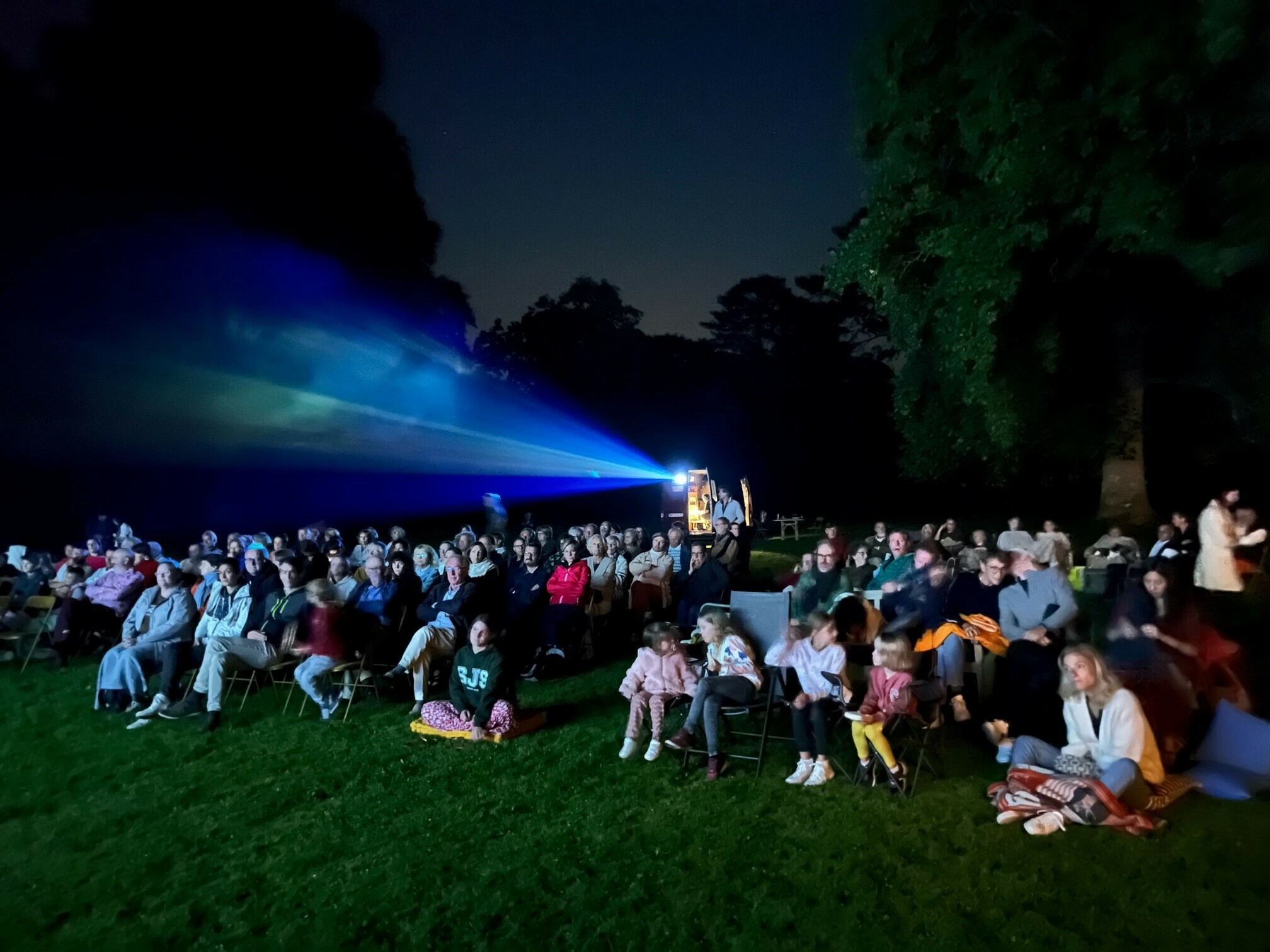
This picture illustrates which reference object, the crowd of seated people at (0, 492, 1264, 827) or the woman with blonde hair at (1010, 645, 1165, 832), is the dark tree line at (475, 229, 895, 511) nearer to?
the crowd of seated people at (0, 492, 1264, 827)

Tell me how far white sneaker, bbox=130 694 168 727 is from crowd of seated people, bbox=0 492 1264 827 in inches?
0.5

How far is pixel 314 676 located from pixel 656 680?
2.99 metres

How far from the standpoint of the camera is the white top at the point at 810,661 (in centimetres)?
540

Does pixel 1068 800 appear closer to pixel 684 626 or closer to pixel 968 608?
pixel 968 608

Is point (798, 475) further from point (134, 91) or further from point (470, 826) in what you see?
point (470, 826)

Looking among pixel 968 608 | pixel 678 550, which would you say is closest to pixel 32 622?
pixel 678 550

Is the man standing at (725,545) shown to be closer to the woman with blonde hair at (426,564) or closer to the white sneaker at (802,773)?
the woman with blonde hair at (426,564)

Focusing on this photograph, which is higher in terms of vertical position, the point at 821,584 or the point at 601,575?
the point at 821,584

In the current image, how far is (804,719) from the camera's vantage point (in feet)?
17.2

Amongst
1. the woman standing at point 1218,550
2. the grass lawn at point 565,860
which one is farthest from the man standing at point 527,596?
the woman standing at point 1218,550

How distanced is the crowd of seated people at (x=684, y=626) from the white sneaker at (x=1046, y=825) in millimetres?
338

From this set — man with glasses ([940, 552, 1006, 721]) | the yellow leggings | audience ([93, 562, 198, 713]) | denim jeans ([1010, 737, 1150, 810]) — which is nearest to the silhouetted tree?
man with glasses ([940, 552, 1006, 721])

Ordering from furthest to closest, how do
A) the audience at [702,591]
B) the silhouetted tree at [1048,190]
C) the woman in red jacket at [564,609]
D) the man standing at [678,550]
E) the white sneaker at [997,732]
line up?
1. the man standing at [678,550]
2. the silhouetted tree at [1048,190]
3. the woman in red jacket at [564,609]
4. the audience at [702,591]
5. the white sneaker at [997,732]

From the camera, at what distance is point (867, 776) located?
500cm
